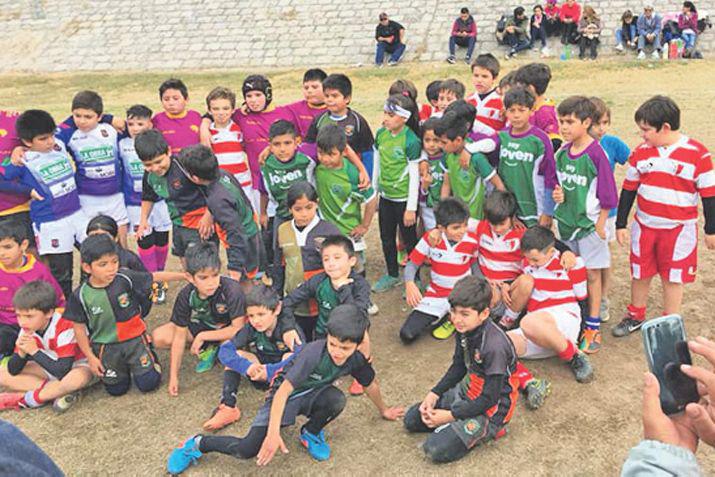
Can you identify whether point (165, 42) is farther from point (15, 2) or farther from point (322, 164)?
point (322, 164)

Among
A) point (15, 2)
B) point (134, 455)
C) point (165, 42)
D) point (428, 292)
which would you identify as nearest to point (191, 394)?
point (134, 455)

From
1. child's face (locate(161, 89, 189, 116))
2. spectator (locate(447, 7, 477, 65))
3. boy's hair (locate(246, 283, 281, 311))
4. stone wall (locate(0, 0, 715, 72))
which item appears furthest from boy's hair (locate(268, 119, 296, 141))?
stone wall (locate(0, 0, 715, 72))

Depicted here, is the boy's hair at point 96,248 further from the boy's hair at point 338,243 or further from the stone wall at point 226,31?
the stone wall at point 226,31

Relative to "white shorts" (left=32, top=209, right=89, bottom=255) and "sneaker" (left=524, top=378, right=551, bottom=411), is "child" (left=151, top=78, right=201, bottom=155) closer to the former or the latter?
"white shorts" (left=32, top=209, right=89, bottom=255)

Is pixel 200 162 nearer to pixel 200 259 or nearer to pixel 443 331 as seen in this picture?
pixel 200 259

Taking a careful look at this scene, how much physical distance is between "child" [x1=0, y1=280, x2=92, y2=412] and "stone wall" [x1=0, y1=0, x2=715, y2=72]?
1697cm

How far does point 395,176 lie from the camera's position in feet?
19.9

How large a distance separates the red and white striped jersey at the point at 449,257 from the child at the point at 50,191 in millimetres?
3210

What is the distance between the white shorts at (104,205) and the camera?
20.2 feet

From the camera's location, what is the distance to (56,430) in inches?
177

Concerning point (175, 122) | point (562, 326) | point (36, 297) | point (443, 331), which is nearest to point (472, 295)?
point (562, 326)

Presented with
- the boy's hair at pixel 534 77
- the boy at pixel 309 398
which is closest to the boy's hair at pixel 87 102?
the boy at pixel 309 398

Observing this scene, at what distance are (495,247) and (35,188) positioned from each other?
408 centimetres

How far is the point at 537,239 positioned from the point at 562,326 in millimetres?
684
